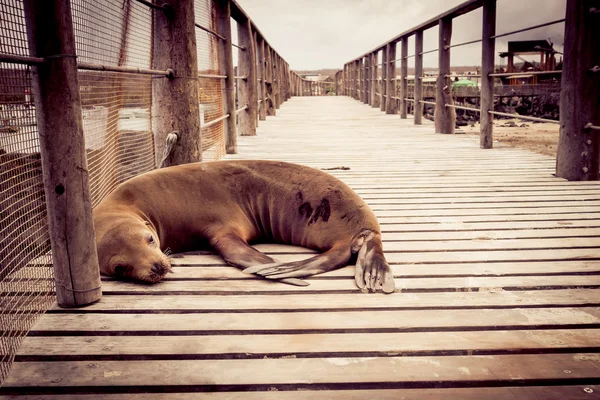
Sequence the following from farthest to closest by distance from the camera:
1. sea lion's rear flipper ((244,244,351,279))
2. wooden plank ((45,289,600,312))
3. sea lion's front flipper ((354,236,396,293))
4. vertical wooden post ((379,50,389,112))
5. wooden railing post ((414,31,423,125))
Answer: vertical wooden post ((379,50,389,112)), wooden railing post ((414,31,423,125)), sea lion's rear flipper ((244,244,351,279)), sea lion's front flipper ((354,236,396,293)), wooden plank ((45,289,600,312))

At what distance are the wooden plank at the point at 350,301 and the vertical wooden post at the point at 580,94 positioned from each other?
236 centimetres

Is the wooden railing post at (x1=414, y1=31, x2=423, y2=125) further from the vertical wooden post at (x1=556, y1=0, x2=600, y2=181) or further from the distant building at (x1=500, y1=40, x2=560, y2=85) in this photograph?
the distant building at (x1=500, y1=40, x2=560, y2=85)

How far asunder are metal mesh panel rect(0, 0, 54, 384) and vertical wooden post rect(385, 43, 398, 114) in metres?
9.67

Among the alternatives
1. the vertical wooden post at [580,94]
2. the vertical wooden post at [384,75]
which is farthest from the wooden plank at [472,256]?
the vertical wooden post at [384,75]

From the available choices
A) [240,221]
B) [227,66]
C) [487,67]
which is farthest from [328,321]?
[487,67]

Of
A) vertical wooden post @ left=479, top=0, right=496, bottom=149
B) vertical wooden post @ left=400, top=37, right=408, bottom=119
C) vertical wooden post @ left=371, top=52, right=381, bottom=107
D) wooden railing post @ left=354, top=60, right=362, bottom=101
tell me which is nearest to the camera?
vertical wooden post @ left=479, top=0, right=496, bottom=149

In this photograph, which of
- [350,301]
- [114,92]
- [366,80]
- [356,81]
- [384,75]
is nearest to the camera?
[350,301]

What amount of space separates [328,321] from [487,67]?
474cm

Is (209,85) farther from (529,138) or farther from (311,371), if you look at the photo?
(529,138)

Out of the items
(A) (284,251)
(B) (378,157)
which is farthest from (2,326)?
(B) (378,157)

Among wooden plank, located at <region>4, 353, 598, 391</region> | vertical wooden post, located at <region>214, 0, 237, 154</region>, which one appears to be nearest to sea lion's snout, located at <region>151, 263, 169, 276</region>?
wooden plank, located at <region>4, 353, 598, 391</region>

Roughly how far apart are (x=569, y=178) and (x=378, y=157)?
1.81m

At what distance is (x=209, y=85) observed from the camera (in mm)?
4586

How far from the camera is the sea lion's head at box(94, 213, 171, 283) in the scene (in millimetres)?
1962
